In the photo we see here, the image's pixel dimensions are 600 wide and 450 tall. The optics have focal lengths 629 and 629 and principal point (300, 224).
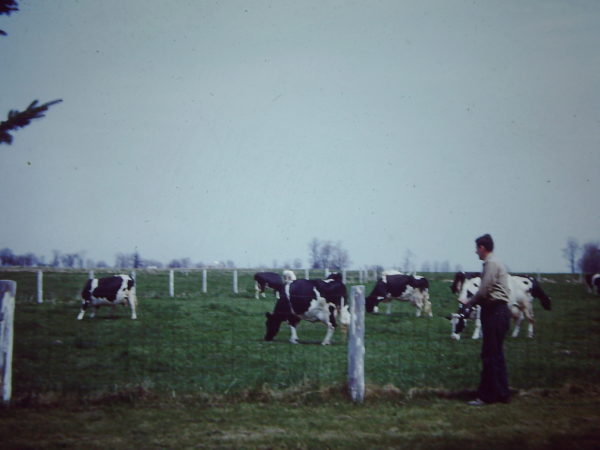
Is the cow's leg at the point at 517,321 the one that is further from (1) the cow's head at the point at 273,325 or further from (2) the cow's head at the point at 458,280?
(1) the cow's head at the point at 273,325

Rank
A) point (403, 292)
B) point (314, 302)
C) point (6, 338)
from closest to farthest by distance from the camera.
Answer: point (6, 338) < point (314, 302) < point (403, 292)

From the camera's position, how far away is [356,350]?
25.8ft

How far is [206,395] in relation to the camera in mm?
7742

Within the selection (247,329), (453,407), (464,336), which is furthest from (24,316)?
(453,407)

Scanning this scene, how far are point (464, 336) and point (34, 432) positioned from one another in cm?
1283

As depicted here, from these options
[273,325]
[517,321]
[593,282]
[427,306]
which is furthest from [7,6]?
[593,282]

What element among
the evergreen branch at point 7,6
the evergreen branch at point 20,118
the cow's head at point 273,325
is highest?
the evergreen branch at point 7,6

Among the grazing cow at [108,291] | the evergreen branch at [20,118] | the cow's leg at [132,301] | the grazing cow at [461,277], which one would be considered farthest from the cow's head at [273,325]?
the evergreen branch at [20,118]

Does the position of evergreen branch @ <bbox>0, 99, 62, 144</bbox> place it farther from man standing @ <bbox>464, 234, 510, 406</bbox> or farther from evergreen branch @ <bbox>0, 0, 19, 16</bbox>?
man standing @ <bbox>464, 234, 510, 406</bbox>

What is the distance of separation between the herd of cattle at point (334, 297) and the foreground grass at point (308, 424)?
5.15 metres

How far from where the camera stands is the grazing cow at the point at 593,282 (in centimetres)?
3861

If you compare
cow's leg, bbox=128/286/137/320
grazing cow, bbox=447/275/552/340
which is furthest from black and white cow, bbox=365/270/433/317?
cow's leg, bbox=128/286/137/320

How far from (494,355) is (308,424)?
109 inches

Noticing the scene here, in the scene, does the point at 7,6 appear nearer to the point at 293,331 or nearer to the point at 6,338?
the point at 6,338
